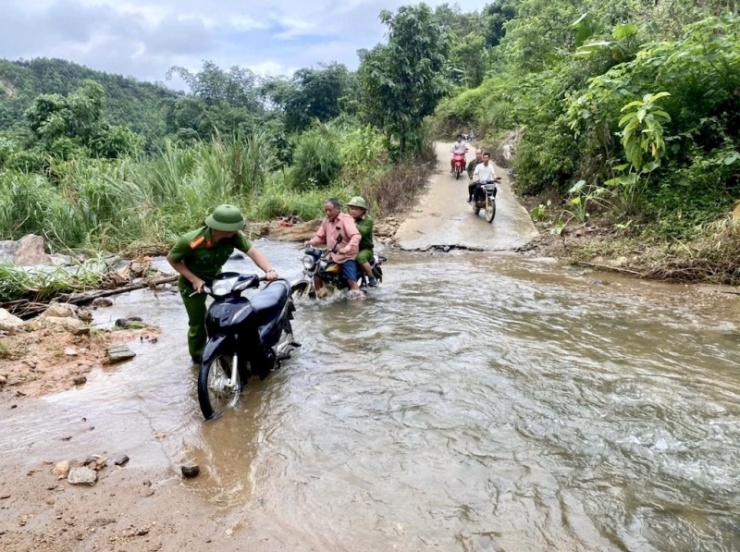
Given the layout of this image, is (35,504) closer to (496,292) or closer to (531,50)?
(496,292)

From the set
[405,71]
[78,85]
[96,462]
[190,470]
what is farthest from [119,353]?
[78,85]

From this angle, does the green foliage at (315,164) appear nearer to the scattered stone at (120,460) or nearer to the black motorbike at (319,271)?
the black motorbike at (319,271)

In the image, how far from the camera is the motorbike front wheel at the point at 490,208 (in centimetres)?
1186

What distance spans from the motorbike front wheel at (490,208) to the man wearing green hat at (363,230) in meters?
5.56

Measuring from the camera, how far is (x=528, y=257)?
378 inches

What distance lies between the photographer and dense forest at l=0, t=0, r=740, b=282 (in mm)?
8641

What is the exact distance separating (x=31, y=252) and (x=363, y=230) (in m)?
6.06

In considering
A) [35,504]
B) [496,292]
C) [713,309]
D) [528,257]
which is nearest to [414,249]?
[528,257]

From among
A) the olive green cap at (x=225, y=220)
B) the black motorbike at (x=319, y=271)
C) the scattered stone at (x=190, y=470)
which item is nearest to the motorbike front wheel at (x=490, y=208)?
the black motorbike at (x=319, y=271)

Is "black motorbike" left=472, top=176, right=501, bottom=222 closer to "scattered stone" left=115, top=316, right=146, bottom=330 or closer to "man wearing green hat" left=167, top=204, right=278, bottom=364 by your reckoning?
"scattered stone" left=115, top=316, right=146, bottom=330

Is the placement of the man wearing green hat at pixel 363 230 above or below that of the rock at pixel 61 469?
above

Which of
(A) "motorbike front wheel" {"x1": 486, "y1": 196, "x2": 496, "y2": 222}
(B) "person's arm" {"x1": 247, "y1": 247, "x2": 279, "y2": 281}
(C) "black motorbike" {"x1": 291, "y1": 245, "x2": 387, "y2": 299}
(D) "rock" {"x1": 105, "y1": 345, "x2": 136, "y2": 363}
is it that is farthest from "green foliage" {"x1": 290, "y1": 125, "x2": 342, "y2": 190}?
(B) "person's arm" {"x1": 247, "y1": 247, "x2": 279, "y2": 281}

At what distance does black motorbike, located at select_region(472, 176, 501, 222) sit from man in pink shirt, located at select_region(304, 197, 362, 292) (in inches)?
237

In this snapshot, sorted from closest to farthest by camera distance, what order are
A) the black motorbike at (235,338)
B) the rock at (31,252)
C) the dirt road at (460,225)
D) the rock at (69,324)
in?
the black motorbike at (235,338) < the rock at (69,324) < the rock at (31,252) < the dirt road at (460,225)
